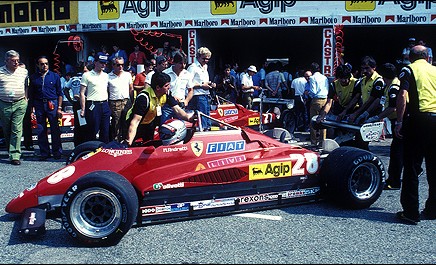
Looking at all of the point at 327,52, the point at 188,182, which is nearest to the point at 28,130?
the point at 188,182

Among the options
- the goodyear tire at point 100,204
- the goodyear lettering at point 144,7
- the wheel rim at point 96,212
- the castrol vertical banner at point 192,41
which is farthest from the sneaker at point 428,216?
the goodyear lettering at point 144,7

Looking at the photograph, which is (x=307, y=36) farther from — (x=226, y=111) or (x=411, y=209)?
(x=411, y=209)

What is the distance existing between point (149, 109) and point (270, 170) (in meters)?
1.63

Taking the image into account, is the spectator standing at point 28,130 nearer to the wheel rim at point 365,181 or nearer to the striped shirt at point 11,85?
the striped shirt at point 11,85

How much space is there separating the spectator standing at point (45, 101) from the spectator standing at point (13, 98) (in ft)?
0.92

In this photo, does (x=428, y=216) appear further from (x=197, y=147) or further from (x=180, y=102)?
(x=180, y=102)

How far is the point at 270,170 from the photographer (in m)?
5.43

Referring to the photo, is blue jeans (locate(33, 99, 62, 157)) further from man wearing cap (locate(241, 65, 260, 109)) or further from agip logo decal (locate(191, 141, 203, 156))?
man wearing cap (locate(241, 65, 260, 109))

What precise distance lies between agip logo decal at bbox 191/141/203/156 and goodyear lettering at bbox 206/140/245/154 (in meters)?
0.08

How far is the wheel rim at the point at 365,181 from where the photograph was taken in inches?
220

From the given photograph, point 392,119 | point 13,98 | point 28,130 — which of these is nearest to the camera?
point 392,119

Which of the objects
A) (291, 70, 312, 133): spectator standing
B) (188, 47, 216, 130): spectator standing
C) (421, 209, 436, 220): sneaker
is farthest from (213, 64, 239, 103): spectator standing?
(421, 209, 436, 220): sneaker

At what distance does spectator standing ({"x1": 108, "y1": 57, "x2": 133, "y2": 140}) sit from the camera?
865 centimetres

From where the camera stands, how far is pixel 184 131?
5391mm
